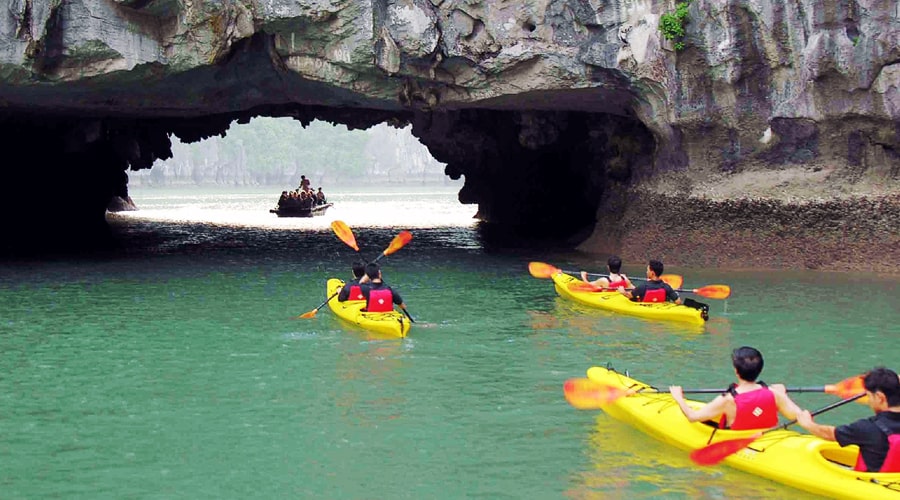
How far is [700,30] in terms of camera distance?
16.2m

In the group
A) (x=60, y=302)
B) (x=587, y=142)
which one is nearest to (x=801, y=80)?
(x=587, y=142)

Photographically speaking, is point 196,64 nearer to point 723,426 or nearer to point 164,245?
point 164,245

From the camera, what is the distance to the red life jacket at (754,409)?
6.72 metres

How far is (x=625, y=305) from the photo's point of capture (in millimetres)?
12703

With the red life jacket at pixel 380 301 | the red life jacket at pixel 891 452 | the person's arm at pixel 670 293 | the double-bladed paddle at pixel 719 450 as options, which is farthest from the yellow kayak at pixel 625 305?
the red life jacket at pixel 891 452

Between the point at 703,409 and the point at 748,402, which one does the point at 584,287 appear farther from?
the point at 748,402

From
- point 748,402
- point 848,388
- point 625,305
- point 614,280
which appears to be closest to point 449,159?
point 614,280

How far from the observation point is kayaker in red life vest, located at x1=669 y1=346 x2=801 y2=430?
6637mm

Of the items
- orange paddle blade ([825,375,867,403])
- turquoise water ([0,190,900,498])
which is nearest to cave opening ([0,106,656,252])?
turquoise water ([0,190,900,498])

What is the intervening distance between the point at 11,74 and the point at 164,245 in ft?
26.7

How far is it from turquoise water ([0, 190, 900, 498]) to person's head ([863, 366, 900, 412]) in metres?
0.83

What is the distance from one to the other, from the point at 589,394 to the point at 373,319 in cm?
440

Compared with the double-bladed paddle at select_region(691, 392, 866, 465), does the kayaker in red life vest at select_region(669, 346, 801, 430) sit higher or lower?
higher

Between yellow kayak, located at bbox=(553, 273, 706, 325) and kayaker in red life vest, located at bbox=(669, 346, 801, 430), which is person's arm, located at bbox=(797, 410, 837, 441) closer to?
kayaker in red life vest, located at bbox=(669, 346, 801, 430)
